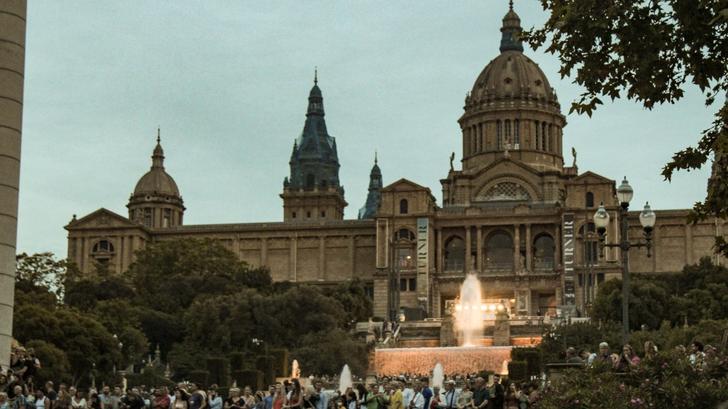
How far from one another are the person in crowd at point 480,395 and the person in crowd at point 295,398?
3.81m

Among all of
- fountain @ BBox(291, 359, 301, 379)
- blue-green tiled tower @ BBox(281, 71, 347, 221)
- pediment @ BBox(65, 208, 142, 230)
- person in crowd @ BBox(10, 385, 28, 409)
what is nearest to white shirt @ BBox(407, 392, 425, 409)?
person in crowd @ BBox(10, 385, 28, 409)

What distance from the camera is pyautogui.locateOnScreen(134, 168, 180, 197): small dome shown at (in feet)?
502

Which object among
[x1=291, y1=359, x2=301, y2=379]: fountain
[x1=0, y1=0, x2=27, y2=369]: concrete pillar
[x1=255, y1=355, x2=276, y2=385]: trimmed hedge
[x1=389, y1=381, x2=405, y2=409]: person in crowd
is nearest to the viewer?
[x1=0, y1=0, x2=27, y2=369]: concrete pillar

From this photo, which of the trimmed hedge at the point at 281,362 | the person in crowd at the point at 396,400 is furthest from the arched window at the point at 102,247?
the person in crowd at the point at 396,400

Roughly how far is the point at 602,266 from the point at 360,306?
2079 cm

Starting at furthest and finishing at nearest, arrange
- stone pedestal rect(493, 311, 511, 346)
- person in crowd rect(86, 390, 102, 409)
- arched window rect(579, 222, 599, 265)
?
arched window rect(579, 222, 599, 265)
stone pedestal rect(493, 311, 511, 346)
person in crowd rect(86, 390, 102, 409)

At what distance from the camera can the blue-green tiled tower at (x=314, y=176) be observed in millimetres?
169250

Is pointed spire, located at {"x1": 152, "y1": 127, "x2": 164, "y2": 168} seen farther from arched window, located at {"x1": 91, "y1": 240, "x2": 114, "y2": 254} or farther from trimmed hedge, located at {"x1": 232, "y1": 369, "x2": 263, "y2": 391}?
trimmed hedge, located at {"x1": 232, "y1": 369, "x2": 263, "y2": 391}

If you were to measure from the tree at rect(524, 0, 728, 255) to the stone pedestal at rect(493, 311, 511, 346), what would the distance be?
251 feet

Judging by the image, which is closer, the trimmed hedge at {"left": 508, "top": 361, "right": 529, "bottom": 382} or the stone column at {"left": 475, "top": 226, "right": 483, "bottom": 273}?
the trimmed hedge at {"left": 508, "top": 361, "right": 529, "bottom": 382}

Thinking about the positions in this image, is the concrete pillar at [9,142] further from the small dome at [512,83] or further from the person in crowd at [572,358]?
the small dome at [512,83]

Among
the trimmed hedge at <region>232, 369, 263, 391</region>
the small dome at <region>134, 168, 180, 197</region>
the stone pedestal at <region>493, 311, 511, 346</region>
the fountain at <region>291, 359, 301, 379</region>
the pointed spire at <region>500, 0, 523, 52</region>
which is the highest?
the pointed spire at <region>500, 0, 523, 52</region>

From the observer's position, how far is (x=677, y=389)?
76.0ft

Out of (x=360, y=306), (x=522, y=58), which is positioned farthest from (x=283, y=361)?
(x=522, y=58)
